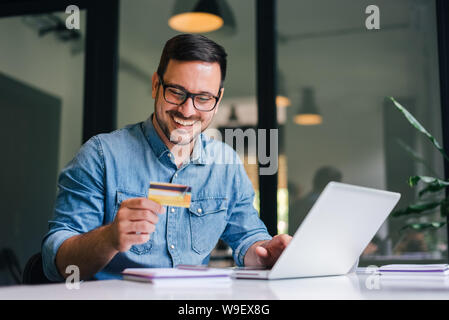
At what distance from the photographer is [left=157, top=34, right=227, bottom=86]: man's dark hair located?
1.68m

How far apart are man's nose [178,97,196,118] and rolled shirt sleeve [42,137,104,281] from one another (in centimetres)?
30

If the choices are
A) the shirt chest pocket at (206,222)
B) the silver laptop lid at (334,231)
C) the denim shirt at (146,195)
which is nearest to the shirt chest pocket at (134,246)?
the denim shirt at (146,195)

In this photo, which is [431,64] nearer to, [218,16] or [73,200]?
[218,16]

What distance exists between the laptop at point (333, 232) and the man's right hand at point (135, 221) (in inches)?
9.5

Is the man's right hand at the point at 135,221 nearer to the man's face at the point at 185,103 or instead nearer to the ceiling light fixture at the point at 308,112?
the man's face at the point at 185,103

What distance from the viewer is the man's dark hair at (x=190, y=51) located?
168 cm

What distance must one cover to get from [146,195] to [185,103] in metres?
0.34

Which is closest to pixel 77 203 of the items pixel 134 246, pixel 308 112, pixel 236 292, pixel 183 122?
pixel 134 246

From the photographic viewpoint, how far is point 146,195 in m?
1.62

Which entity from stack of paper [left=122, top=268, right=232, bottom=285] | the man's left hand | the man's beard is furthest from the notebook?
the man's beard

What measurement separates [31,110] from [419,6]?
2635mm

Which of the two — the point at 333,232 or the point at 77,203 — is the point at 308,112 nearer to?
the point at 77,203

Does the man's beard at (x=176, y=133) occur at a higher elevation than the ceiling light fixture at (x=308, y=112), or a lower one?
lower
